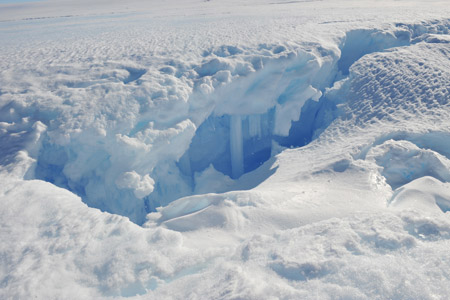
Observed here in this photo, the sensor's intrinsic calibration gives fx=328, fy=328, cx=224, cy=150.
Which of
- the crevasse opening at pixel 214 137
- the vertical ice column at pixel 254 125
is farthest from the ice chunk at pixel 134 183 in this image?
the vertical ice column at pixel 254 125

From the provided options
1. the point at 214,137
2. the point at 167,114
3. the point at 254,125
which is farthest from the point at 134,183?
the point at 254,125

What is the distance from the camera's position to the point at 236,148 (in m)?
5.19

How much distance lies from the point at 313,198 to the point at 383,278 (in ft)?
4.54

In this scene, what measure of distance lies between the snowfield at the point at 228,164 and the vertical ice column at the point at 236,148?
23mm

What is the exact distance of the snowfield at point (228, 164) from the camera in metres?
1.92

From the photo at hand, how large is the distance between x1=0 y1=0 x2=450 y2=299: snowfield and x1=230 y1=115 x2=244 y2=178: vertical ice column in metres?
0.02

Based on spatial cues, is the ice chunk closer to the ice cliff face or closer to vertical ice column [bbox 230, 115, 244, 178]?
the ice cliff face

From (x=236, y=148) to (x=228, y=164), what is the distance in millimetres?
465

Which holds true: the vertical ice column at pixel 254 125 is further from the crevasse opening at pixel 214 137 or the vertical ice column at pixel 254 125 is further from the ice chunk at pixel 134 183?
the ice chunk at pixel 134 183

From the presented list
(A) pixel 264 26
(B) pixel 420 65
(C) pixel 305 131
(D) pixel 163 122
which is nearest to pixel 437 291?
(D) pixel 163 122

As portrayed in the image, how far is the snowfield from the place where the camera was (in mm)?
1922

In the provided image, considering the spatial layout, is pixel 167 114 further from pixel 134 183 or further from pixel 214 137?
pixel 214 137

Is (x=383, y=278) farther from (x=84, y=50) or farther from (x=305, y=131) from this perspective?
(x=84, y=50)

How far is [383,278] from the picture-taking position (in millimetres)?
1664
